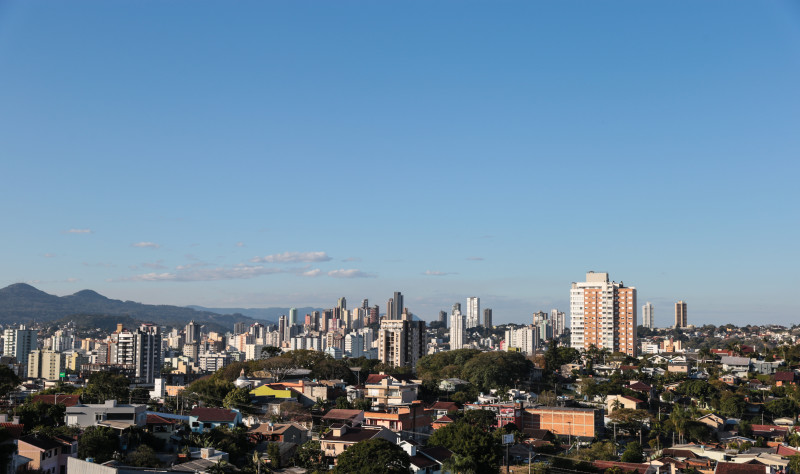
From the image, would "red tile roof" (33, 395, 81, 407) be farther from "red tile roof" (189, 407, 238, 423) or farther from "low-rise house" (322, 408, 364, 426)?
"low-rise house" (322, 408, 364, 426)

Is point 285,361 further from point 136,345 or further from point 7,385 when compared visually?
point 136,345

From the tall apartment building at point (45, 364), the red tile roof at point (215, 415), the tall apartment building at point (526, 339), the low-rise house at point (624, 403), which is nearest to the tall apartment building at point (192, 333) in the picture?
the tall apartment building at point (526, 339)

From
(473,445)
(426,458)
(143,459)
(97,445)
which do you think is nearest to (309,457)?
(426,458)

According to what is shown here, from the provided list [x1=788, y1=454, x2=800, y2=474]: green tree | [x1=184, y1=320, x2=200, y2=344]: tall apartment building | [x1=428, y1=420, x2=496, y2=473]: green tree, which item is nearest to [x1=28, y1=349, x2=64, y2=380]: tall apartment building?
[x1=428, y1=420, x2=496, y2=473]: green tree

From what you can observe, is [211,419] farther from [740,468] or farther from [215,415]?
[740,468]

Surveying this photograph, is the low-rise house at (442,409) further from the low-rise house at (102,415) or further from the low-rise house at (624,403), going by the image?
the low-rise house at (102,415)
